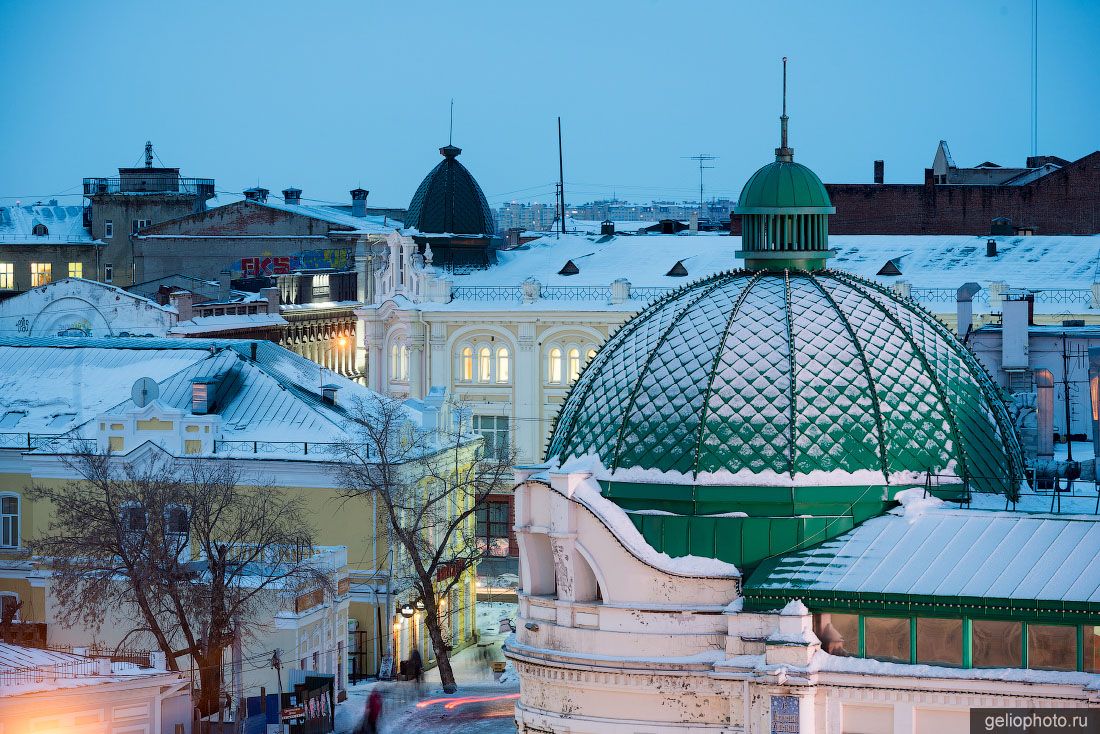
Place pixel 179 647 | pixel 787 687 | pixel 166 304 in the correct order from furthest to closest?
pixel 166 304
pixel 179 647
pixel 787 687

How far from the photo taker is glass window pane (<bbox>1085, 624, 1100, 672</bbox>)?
3200 cm

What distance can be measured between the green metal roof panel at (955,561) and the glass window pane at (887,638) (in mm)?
400

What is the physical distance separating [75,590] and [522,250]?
3904 cm

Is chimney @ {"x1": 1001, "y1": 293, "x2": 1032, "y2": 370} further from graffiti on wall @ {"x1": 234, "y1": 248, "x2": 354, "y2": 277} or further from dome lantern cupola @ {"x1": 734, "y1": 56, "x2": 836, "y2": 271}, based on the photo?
graffiti on wall @ {"x1": 234, "y1": 248, "x2": 354, "y2": 277}

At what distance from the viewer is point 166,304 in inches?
3676

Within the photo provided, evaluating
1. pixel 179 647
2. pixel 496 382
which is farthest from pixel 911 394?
pixel 496 382

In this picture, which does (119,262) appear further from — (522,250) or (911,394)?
(911,394)

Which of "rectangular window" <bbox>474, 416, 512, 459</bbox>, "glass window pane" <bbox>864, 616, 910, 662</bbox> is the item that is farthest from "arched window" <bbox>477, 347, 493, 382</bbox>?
"glass window pane" <bbox>864, 616, 910, 662</bbox>

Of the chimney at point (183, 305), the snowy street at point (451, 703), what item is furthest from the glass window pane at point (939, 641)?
the chimney at point (183, 305)

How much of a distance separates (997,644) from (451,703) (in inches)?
1084

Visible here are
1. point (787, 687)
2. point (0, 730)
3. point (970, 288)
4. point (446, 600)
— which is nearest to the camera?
point (787, 687)

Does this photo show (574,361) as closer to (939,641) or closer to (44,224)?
(44,224)

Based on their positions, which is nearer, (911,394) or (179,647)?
(911,394)

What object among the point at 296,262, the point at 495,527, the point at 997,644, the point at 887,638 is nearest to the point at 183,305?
the point at 495,527
